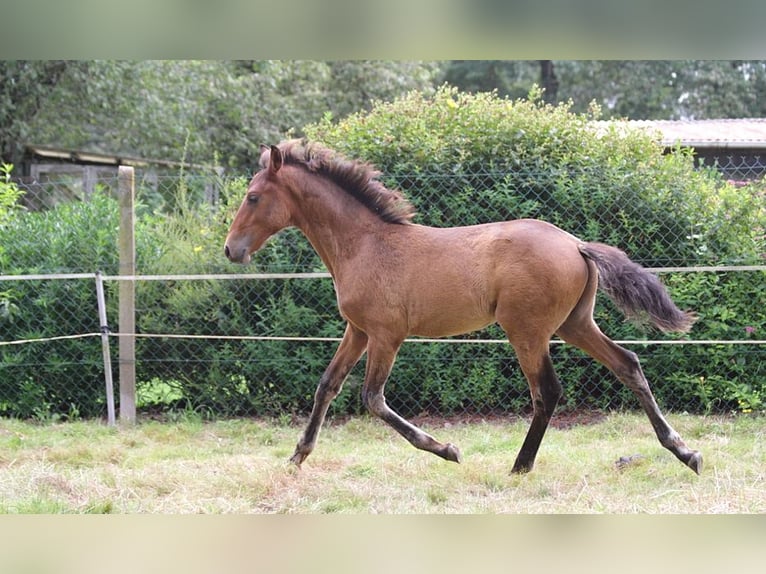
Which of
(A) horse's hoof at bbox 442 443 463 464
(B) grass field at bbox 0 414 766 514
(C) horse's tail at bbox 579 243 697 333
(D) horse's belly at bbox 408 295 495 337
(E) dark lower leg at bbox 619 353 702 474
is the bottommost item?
(B) grass field at bbox 0 414 766 514

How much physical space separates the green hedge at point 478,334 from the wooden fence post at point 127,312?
23 cm

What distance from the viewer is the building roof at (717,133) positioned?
12375 millimetres

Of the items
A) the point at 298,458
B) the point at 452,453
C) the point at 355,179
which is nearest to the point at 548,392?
the point at 452,453

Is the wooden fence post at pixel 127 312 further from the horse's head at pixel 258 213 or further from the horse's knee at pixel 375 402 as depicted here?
the horse's knee at pixel 375 402

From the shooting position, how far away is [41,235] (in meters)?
7.84

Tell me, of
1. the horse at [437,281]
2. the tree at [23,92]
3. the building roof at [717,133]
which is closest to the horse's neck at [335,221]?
the horse at [437,281]

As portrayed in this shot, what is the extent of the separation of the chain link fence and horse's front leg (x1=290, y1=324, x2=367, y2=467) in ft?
4.56

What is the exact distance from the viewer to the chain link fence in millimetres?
7016

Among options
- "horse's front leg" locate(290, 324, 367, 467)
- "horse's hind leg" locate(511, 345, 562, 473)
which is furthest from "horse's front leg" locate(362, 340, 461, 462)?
"horse's hind leg" locate(511, 345, 562, 473)

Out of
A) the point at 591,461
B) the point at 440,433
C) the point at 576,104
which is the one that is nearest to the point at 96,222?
the point at 440,433

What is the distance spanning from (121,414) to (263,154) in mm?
3076

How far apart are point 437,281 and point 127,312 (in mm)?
3411

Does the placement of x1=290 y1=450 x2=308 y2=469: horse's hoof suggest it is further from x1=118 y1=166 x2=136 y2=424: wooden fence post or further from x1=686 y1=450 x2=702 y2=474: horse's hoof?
x1=118 y1=166 x2=136 y2=424: wooden fence post

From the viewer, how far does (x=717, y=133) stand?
13.4 m
